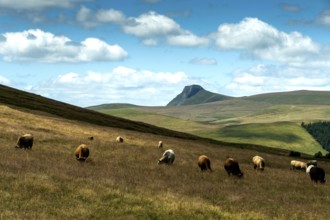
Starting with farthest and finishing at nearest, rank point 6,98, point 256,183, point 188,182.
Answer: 1. point 6,98
2. point 256,183
3. point 188,182

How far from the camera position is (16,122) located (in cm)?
5197

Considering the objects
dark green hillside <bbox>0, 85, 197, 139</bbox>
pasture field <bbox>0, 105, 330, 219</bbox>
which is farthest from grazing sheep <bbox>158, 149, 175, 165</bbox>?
dark green hillside <bbox>0, 85, 197, 139</bbox>

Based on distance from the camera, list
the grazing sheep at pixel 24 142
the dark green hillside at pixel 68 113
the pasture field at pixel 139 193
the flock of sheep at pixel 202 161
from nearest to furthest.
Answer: the pasture field at pixel 139 193 → the flock of sheep at pixel 202 161 → the grazing sheep at pixel 24 142 → the dark green hillside at pixel 68 113

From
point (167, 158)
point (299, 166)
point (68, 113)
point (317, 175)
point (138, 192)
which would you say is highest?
point (68, 113)

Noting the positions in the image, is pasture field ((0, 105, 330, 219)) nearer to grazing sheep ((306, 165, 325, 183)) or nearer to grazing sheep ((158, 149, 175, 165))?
grazing sheep ((306, 165, 325, 183))

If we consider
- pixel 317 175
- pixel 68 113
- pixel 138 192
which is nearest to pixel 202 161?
pixel 317 175

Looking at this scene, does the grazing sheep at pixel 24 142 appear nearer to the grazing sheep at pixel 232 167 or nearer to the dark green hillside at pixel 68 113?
the grazing sheep at pixel 232 167

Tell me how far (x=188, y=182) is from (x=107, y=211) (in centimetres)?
1046

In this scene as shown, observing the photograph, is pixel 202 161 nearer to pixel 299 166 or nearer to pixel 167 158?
pixel 167 158

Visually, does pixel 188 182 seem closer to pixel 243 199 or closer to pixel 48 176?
pixel 243 199

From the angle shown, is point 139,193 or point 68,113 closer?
point 139,193

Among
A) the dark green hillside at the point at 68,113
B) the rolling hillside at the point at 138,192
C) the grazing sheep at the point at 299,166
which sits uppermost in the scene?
the dark green hillside at the point at 68,113

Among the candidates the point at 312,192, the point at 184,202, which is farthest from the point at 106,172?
the point at 312,192

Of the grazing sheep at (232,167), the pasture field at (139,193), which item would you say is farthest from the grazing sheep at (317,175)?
the grazing sheep at (232,167)
